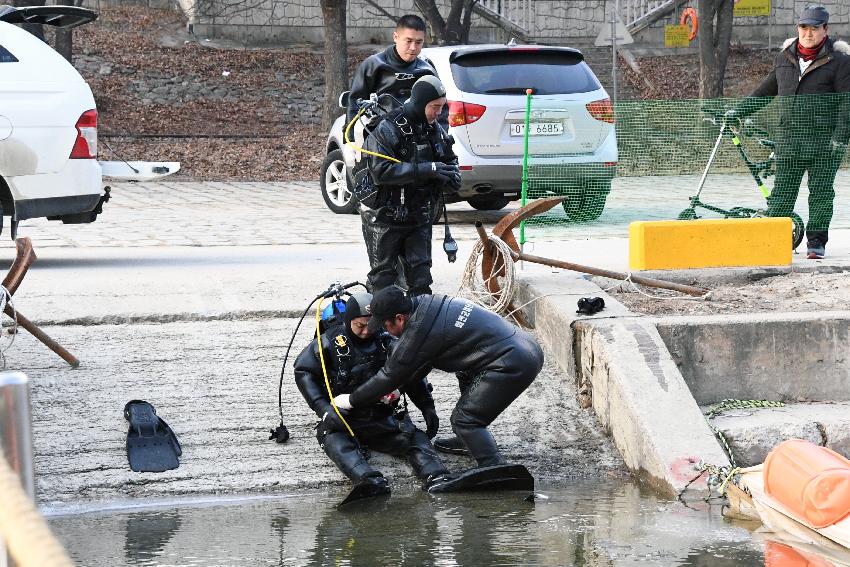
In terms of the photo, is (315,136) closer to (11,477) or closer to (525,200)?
(525,200)

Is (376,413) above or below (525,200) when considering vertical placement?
below

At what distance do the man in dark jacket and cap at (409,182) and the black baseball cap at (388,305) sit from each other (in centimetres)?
103

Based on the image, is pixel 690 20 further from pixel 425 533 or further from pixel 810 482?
pixel 425 533

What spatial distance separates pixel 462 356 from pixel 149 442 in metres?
1.60

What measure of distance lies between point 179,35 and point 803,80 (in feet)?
66.3

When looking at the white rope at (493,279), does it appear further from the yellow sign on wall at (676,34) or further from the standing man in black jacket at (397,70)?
the yellow sign on wall at (676,34)

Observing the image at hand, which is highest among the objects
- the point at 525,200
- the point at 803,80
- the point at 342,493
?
the point at 803,80

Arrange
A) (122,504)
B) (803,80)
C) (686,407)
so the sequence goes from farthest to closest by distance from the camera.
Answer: (803,80) → (686,407) → (122,504)

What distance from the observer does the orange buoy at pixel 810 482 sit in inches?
204

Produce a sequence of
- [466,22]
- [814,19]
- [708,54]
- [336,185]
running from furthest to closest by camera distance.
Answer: [466,22], [708,54], [336,185], [814,19]

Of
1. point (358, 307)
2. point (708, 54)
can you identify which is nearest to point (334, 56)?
point (708, 54)

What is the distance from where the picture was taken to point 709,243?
872cm

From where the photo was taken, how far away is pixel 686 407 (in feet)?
21.2

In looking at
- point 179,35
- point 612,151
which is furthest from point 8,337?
point 179,35
